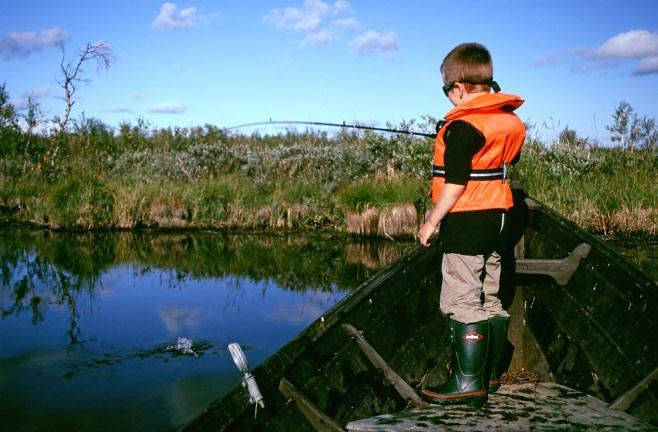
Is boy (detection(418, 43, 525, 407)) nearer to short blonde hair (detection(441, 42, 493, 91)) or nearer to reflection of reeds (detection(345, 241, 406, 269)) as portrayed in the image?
short blonde hair (detection(441, 42, 493, 91))

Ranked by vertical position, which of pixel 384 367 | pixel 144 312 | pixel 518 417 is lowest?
pixel 144 312

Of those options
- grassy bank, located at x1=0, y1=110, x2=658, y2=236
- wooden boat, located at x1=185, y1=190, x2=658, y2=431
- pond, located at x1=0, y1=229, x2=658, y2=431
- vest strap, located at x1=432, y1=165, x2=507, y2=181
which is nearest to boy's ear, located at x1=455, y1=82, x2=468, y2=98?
vest strap, located at x1=432, y1=165, x2=507, y2=181

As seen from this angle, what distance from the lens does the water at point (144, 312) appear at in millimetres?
3840

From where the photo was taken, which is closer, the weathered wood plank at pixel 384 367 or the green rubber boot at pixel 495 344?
the weathered wood plank at pixel 384 367

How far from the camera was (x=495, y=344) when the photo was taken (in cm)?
301

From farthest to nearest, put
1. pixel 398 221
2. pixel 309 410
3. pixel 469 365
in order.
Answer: pixel 398 221 < pixel 469 365 < pixel 309 410

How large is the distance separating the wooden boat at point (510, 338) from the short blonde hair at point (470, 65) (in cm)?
101

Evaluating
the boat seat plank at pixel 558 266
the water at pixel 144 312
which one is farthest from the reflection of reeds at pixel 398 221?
the boat seat plank at pixel 558 266

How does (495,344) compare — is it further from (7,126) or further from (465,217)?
(7,126)

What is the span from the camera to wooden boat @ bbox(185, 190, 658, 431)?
2402 mm

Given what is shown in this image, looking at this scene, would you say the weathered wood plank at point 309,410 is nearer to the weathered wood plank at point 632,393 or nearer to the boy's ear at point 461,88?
the weathered wood plank at point 632,393

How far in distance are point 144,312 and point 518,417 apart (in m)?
4.13

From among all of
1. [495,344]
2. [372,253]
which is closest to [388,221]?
[372,253]

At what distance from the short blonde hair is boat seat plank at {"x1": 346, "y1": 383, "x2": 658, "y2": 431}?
1390 mm
